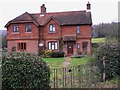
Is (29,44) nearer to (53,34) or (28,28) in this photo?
(28,28)

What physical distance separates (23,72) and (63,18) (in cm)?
3320

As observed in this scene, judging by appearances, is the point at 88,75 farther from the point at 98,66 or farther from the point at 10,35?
the point at 10,35

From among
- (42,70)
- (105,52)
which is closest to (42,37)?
(105,52)

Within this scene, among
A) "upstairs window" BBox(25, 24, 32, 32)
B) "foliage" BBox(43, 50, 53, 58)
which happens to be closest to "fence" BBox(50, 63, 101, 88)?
"foliage" BBox(43, 50, 53, 58)

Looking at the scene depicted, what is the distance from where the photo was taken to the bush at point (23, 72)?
7.71m

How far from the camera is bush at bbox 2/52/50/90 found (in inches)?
304

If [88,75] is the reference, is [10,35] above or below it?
above

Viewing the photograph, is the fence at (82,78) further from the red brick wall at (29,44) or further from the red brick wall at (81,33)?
the red brick wall at (29,44)

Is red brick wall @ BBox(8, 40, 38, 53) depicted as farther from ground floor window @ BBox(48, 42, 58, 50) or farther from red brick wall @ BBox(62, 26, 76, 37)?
red brick wall @ BBox(62, 26, 76, 37)

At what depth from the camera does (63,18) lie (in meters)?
40.7

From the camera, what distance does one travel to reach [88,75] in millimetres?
11141

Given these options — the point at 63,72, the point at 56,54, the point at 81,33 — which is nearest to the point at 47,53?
the point at 56,54

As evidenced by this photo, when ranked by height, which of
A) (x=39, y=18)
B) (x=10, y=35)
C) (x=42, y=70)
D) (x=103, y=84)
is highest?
(x=39, y=18)

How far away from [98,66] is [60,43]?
27.4 metres
